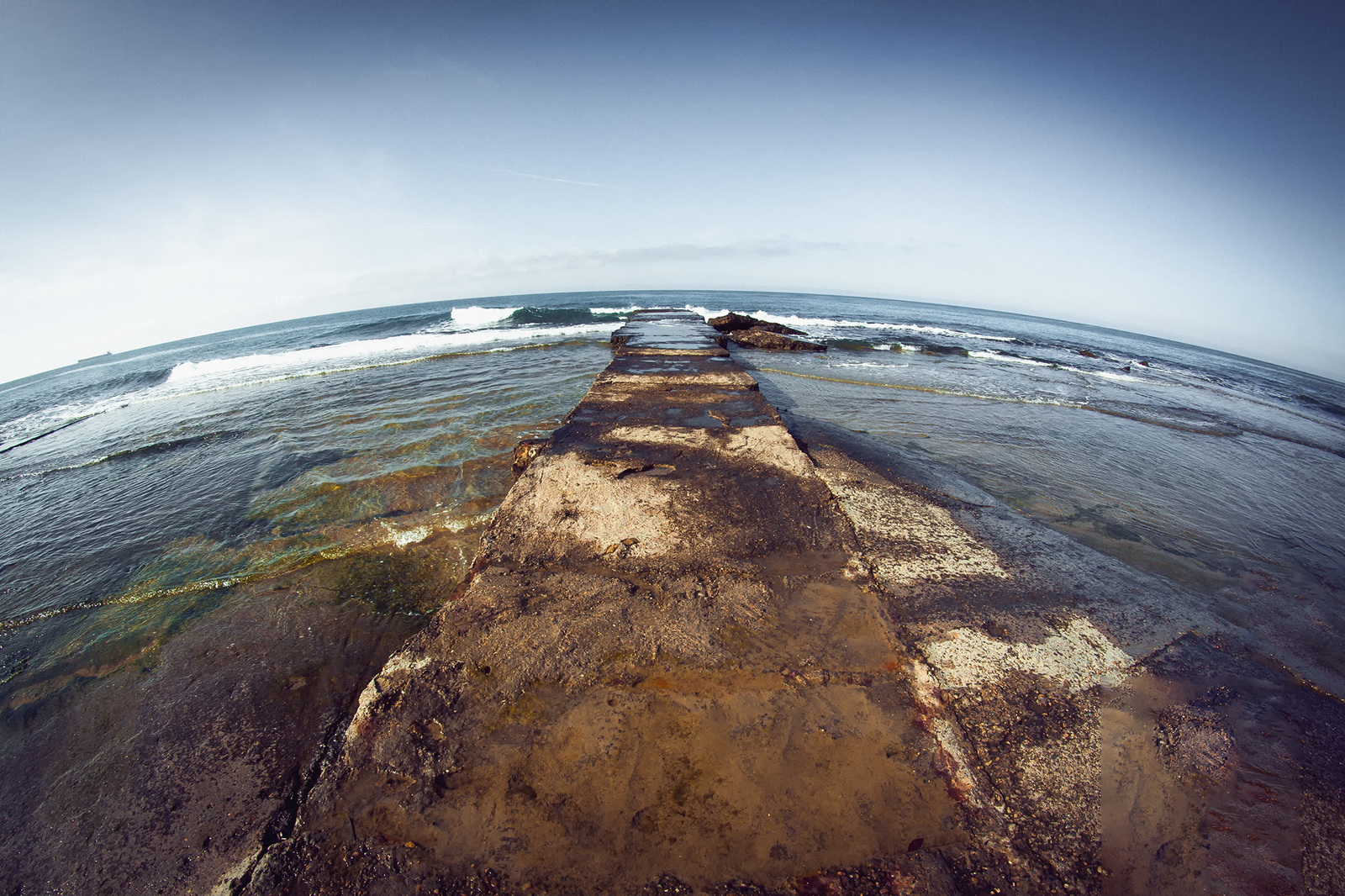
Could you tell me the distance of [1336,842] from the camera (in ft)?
4.05

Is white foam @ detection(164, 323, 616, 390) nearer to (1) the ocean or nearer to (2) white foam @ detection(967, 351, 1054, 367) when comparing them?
(1) the ocean

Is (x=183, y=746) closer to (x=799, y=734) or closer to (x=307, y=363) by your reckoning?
(x=799, y=734)

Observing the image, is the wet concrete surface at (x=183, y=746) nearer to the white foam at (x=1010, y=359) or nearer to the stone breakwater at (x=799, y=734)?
the stone breakwater at (x=799, y=734)

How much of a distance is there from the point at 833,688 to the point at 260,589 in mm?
3333

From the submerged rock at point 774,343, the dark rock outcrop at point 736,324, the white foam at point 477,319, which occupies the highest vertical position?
the white foam at point 477,319

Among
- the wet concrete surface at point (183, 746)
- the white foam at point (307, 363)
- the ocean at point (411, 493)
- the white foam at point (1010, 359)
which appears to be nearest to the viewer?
the wet concrete surface at point (183, 746)

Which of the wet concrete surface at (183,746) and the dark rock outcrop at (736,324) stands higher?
the dark rock outcrop at (736,324)

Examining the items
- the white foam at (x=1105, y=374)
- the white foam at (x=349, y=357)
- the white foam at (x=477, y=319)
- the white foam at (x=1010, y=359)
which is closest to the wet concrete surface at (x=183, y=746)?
the white foam at (x=349, y=357)

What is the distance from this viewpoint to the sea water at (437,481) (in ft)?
8.87

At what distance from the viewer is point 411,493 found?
12.7 feet

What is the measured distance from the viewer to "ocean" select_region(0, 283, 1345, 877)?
8.29ft

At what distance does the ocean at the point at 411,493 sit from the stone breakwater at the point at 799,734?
3.27 ft

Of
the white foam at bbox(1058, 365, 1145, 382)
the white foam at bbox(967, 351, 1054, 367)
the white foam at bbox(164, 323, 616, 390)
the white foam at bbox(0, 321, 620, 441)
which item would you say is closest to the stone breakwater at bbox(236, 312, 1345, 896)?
the white foam at bbox(0, 321, 620, 441)

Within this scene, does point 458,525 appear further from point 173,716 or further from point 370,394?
point 370,394
